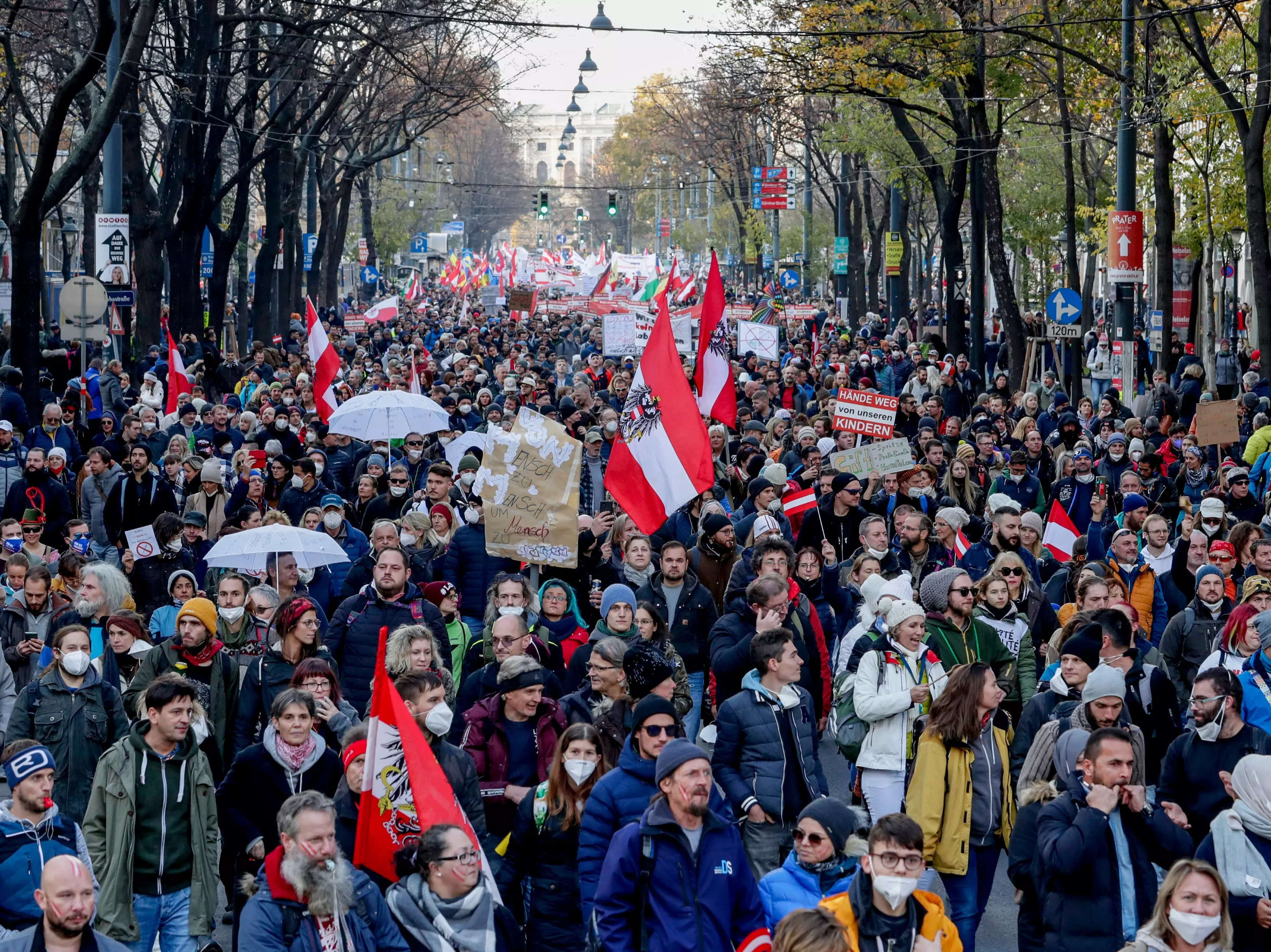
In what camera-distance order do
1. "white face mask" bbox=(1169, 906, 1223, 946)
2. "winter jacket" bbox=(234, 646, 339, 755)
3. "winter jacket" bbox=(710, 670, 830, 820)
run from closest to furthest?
"white face mask" bbox=(1169, 906, 1223, 946) → "winter jacket" bbox=(710, 670, 830, 820) → "winter jacket" bbox=(234, 646, 339, 755)

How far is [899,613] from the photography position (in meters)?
8.07

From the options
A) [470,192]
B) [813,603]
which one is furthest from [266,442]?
[470,192]

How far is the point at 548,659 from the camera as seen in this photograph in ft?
30.2

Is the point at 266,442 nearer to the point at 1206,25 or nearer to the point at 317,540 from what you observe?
the point at 317,540

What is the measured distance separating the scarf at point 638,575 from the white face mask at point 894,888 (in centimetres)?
510

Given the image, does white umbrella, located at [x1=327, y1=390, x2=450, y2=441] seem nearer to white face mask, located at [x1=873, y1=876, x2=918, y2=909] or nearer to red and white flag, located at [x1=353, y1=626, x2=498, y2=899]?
red and white flag, located at [x1=353, y1=626, x2=498, y2=899]

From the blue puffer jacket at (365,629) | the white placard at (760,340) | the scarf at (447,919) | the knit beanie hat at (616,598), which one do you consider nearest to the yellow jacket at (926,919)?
the scarf at (447,919)

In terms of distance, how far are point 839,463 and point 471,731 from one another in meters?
7.61

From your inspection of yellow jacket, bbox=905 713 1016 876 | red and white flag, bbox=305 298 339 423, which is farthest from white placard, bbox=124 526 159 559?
red and white flag, bbox=305 298 339 423

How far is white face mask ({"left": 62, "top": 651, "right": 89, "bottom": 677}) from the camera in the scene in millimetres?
8125

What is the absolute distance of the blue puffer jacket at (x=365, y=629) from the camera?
9.41 m

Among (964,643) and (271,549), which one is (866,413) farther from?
(964,643)

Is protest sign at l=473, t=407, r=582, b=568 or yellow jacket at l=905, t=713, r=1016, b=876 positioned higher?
protest sign at l=473, t=407, r=582, b=568

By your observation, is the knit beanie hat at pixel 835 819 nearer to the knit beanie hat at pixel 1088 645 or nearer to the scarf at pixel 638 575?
the knit beanie hat at pixel 1088 645
